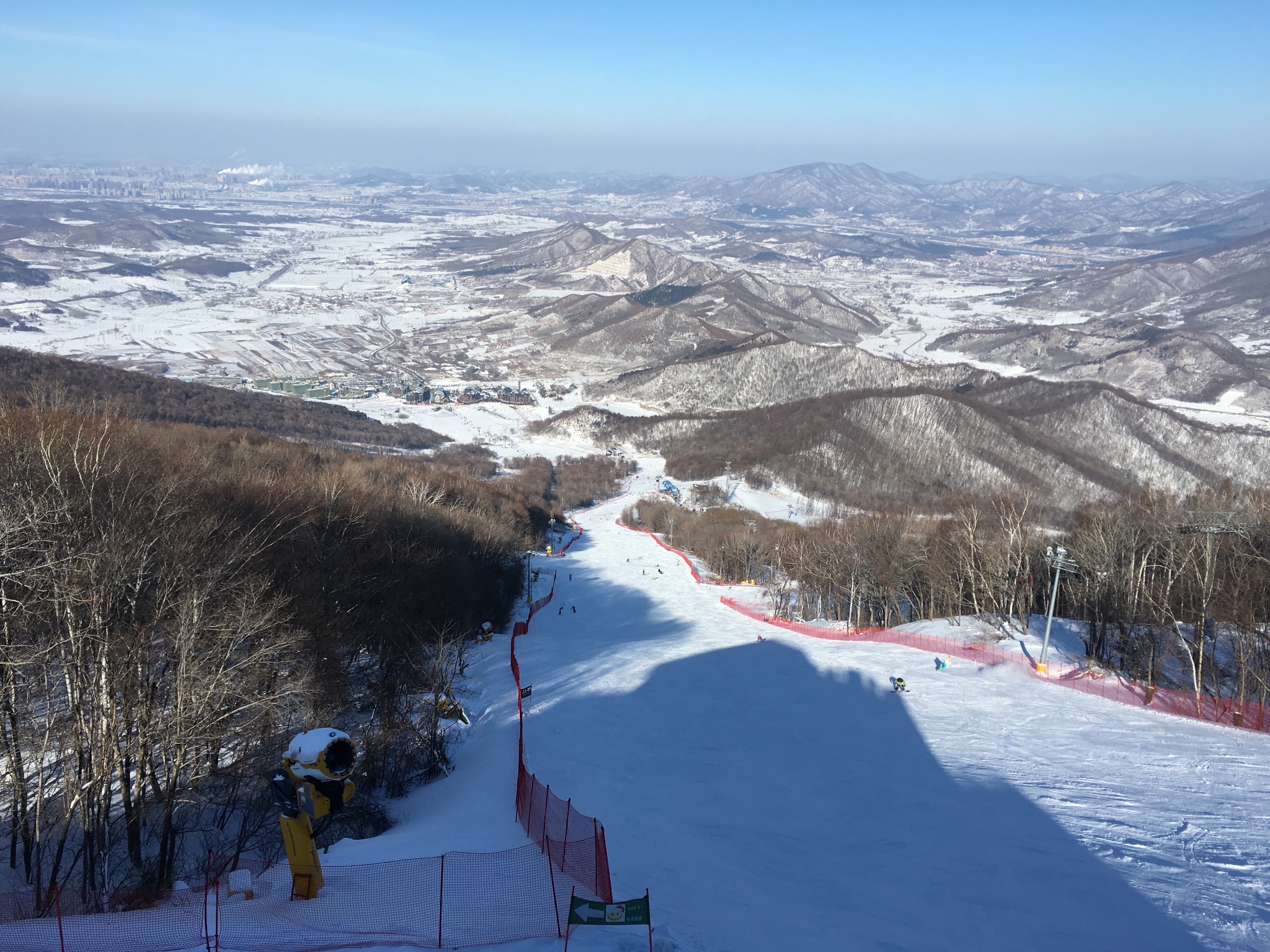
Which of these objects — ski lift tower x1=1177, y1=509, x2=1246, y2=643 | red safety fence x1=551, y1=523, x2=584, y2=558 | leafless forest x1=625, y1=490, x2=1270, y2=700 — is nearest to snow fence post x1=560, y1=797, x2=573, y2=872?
leafless forest x1=625, y1=490, x2=1270, y2=700

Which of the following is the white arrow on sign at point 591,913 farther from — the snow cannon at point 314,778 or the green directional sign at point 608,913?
the snow cannon at point 314,778

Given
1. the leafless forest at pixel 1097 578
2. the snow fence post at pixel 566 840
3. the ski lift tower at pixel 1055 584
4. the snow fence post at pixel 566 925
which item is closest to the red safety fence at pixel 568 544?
the leafless forest at pixel 1097 578

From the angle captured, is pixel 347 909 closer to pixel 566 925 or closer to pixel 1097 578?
pixel 566 925

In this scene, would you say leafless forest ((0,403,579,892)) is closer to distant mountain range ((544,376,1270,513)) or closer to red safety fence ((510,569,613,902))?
red safety fence ((510,569,613,902))

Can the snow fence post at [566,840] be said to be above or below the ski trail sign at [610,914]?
below

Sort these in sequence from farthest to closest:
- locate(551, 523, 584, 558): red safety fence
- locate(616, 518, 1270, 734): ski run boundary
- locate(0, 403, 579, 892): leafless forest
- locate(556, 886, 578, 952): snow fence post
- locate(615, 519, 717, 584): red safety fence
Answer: locate(551, 523, 584, 558): red safety fence → locate(615, 519, 717, 584): red safety fence → locate(616, 518, 1270, 734): ski run boundary → locate(0, 403, 579, 892): leafless forest → locate(556, 886, 578, 952): snow fence post

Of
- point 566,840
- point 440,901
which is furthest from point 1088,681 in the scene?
point 440,901
